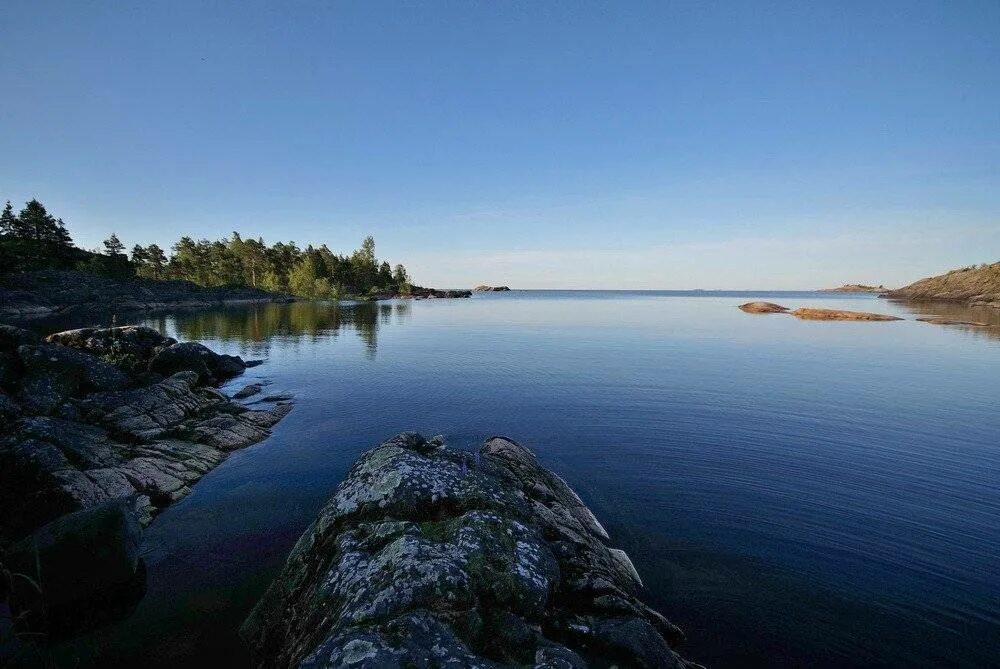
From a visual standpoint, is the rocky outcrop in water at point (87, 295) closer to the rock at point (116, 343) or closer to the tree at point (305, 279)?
the tree at point (305, 279)

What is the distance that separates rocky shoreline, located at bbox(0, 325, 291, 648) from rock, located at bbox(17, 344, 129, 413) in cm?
5

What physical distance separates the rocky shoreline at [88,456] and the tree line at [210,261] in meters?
121

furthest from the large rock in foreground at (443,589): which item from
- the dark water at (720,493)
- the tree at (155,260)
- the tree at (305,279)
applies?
the tree at (155,260)

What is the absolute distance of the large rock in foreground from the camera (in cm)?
A: 520

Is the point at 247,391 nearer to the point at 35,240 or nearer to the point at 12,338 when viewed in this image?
the point at 12,338

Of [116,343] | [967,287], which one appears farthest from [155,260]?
[967,287]

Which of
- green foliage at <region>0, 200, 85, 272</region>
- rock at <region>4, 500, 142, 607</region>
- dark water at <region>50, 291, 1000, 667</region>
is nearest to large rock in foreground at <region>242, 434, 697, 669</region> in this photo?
dark water at <region>50, 291, 1000, 667</region>

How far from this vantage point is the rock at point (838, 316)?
74.7 meters

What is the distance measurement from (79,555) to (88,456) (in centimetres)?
652

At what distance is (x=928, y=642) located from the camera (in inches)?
324

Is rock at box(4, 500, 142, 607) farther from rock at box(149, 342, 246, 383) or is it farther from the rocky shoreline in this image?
rock at box(149, 342, 246, 383)


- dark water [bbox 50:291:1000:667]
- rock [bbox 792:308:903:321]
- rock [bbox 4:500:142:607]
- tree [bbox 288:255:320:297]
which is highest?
tree [bbox 288:255:320:297]

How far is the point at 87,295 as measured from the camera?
3784 inches

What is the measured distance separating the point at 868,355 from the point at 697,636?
4493 cm
